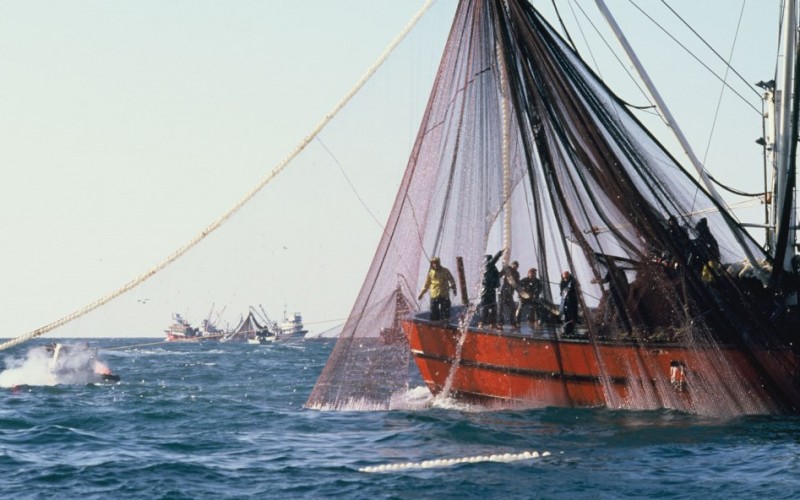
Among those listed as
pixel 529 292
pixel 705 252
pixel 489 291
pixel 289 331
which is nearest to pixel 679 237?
pixel 705 252

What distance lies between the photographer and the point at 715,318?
1912 cm

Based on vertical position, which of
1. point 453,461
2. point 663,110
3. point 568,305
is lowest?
point 453,461

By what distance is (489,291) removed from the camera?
65.9 feet

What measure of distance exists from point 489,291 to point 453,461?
18.1 feet

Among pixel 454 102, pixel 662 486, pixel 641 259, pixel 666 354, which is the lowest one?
pixel 662 486

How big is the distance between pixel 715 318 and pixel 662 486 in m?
6.55

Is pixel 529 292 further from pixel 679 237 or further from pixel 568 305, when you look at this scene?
pixel 679 237

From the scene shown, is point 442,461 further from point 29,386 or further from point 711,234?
point 29,386

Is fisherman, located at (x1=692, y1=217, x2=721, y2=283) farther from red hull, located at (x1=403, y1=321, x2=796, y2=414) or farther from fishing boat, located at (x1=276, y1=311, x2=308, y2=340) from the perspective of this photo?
fishing boat, located at (x1=276, y1=311, x2=308, y2=340)

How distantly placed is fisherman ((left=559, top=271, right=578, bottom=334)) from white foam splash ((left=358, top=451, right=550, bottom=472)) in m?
5.06

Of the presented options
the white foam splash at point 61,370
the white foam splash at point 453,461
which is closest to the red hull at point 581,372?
the white foam splash at point 453,461

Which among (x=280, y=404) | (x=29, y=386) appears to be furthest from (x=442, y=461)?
(x=29, y=386)

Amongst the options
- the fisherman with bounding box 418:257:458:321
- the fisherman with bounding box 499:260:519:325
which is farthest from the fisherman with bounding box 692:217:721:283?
the fisherman with bounding box 418:257:458:321

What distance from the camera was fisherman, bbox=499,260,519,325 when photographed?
19.6 metres
